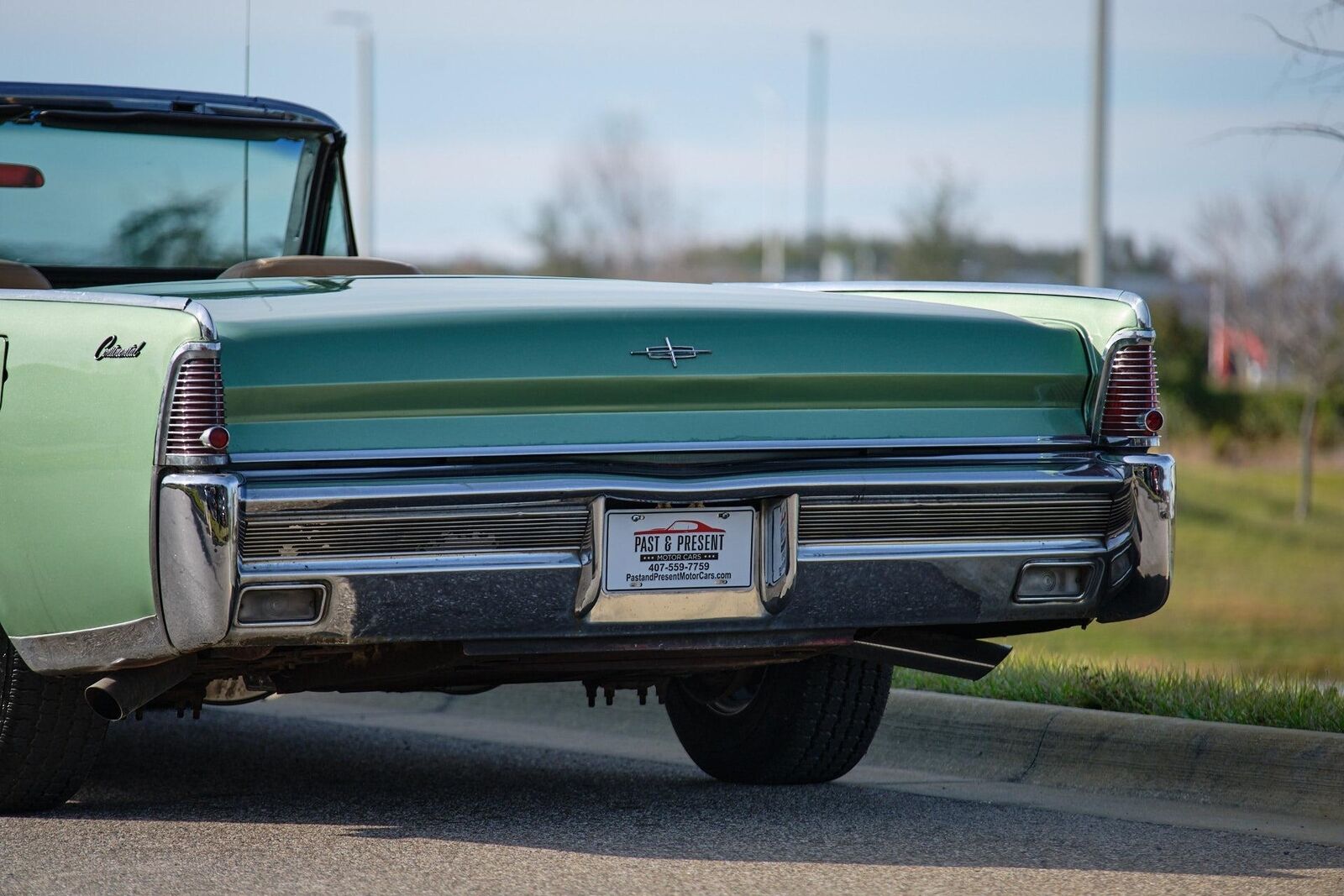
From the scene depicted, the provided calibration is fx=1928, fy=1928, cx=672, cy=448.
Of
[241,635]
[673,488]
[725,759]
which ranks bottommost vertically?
[725,759]

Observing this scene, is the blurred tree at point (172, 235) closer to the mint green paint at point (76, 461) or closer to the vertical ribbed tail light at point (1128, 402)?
the mint green paint at point (76, 461)

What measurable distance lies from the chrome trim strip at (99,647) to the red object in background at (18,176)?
202 centimetres

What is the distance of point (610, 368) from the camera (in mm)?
4176

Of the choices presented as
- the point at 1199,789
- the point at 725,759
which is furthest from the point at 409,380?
the point at 1199,789

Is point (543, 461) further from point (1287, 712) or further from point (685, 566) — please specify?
point (1287, 712)

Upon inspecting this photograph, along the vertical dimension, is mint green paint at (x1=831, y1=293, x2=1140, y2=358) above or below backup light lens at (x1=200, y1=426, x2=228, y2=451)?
above

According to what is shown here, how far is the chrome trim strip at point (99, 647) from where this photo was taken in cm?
394

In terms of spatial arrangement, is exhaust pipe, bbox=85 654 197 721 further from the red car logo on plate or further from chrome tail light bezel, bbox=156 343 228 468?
the red car logo on plate

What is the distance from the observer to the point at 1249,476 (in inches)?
1217

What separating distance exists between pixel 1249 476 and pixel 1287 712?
26.7 m

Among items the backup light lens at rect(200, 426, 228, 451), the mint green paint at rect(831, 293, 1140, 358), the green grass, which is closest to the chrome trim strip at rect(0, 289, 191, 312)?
the backup light lens at rect(200, 426, 228, 451)

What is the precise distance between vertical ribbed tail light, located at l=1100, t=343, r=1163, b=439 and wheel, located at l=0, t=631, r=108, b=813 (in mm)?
2504

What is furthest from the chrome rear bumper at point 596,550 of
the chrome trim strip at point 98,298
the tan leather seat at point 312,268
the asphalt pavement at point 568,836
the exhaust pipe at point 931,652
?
the tan leather seat at point 312,268

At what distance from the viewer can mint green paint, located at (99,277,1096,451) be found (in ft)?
13.0
